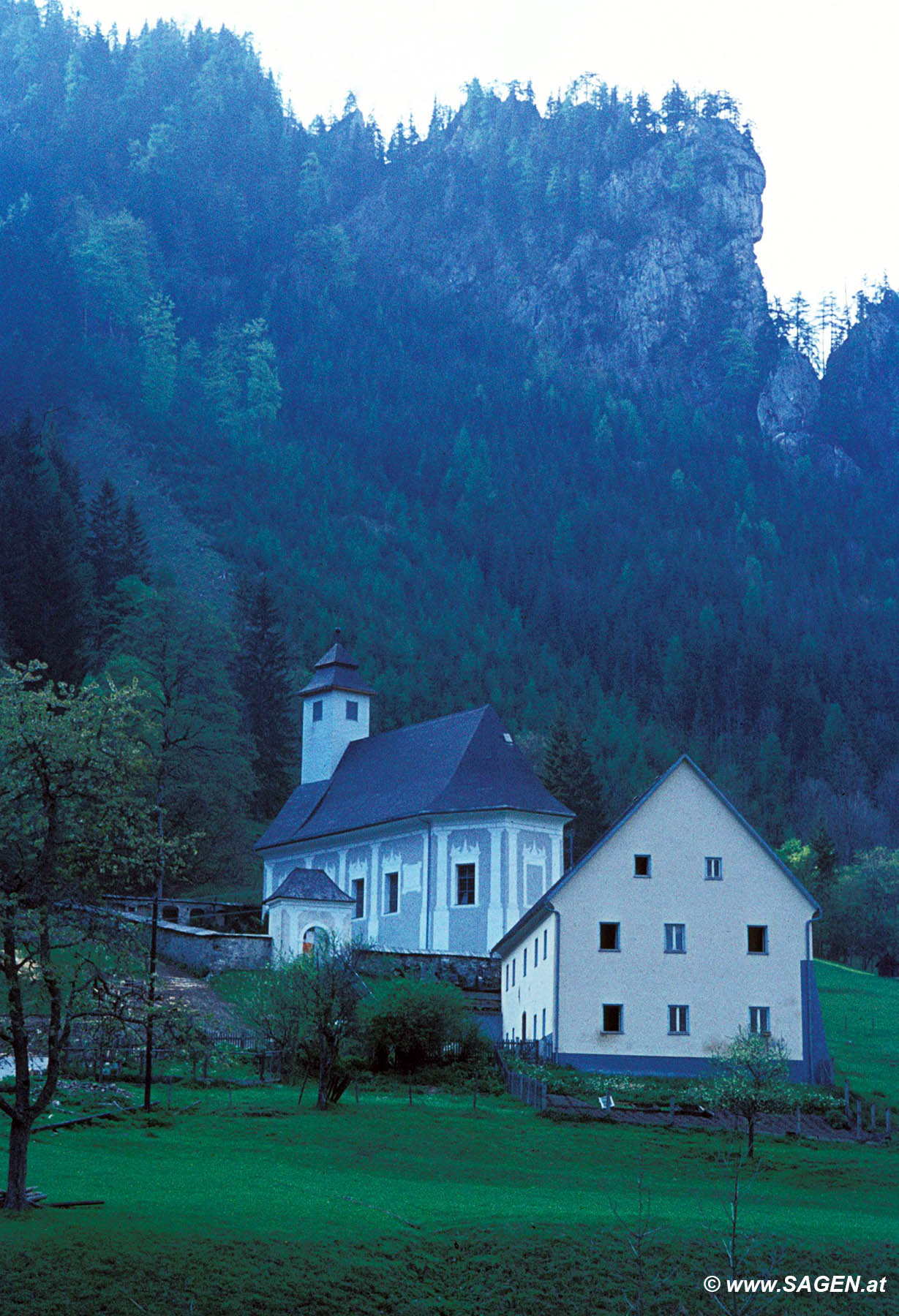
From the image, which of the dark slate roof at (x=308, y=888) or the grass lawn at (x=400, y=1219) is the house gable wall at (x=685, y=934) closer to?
the grass lawn at (x=400, y=1219)

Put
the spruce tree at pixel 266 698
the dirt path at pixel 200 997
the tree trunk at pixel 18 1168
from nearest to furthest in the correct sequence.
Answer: the tree trunk at pixel 18 1168, the dirt path at pixel 200 997, the spruce tree at pixel 266 698

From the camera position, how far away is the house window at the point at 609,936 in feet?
154

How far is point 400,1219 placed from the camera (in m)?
23.0

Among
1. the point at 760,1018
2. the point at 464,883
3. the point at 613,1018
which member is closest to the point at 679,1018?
the point at 613,1018

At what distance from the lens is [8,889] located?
865 inches

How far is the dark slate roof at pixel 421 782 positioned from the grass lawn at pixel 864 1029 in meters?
14.2

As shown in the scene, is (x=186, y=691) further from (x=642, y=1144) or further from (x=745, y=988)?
(x=642, y=1144)

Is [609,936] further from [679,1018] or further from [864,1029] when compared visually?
[864,1029]

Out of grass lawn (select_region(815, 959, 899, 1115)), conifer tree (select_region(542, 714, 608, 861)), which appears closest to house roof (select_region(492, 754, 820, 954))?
grass lawn (select_region(815, 959, 899, 1115))

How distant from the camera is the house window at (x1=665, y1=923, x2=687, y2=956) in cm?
4709

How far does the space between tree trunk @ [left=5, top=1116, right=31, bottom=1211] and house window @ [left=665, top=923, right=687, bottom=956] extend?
2921cm

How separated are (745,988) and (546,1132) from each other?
48.3ft

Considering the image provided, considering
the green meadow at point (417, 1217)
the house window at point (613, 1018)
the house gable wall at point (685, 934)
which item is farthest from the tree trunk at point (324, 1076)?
the house window at point (613, 1018)

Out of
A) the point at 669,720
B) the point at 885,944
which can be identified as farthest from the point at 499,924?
the point at 669,720
